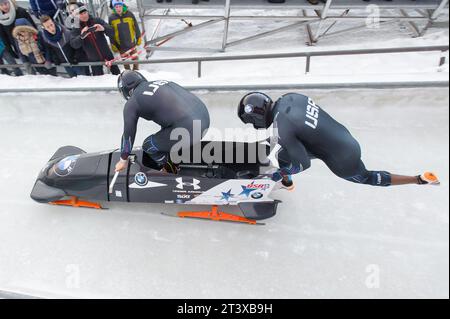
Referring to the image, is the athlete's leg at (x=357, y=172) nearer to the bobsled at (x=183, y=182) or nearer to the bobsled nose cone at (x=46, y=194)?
the bobsled at (x=183, y=182)

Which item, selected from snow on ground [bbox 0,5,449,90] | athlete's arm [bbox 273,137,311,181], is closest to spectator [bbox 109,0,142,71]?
snow on ground [bbox 0,5,449,90]

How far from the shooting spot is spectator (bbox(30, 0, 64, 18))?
4.62m

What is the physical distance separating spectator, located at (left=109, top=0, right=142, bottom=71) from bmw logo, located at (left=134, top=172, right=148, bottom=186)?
2.50m

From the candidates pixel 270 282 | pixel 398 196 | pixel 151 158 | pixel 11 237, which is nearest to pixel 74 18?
pixel 151 158

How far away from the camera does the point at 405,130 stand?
326cm

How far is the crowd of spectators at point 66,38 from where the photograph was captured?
4023 millimetres

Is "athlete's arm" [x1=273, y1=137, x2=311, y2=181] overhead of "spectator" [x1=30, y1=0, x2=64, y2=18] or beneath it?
beneath

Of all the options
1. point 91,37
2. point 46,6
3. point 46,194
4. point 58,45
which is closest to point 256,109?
point 46,194

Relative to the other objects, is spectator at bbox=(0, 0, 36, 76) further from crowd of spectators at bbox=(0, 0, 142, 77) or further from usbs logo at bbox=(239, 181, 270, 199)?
usbs logo at bbox=(239, 181, 270, 199)

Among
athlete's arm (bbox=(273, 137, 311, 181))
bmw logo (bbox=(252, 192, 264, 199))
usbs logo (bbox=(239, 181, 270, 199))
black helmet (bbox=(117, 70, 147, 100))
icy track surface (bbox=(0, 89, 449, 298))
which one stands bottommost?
icy track surface (bbox=(0, 89, 449, 298))

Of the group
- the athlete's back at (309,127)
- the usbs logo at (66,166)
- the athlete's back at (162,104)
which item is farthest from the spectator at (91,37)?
the athlete's back at (309,127)

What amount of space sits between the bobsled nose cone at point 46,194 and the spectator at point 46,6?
9.65 feet

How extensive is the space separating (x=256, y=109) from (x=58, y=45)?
298 centimetres

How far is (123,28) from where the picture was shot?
14.4 feet
